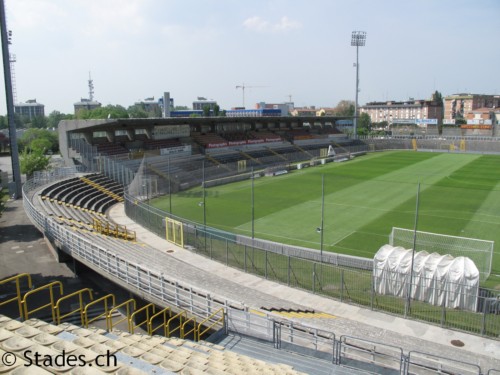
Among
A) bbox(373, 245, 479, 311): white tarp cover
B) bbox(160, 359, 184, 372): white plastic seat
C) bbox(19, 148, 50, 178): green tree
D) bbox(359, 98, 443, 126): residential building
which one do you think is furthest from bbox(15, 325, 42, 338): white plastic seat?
bbox(359, 98, 443, 126): residential building

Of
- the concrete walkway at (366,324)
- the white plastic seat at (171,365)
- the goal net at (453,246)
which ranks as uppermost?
the white plastic seat at (171,365)

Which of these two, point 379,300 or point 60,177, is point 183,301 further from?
point 60,177

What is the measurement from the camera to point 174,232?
25188 mm

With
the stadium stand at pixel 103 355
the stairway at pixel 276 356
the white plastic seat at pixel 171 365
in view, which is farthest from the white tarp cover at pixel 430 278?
the white plastic seat at pixel 171 365

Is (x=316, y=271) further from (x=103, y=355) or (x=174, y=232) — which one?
(x=103, y=355)

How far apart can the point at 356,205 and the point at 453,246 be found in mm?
13110

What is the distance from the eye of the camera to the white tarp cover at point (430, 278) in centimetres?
1630

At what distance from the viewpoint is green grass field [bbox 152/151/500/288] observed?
27700 millimetres

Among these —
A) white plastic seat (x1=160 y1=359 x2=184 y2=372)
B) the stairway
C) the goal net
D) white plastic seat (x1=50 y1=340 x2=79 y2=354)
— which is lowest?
the goal net

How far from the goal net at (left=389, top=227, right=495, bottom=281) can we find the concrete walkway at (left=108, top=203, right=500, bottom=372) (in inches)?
234

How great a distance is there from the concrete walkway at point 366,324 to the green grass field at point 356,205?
22.1ft

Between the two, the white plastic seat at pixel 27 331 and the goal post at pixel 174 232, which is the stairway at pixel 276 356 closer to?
the white plastic seat at pixel 27 331

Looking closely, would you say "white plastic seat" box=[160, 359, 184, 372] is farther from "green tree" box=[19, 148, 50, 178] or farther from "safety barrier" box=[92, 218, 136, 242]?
"green tree" box=[19, 148, 50, 178]

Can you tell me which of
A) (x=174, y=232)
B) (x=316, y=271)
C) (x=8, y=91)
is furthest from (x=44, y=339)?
(x=8, y=91)
